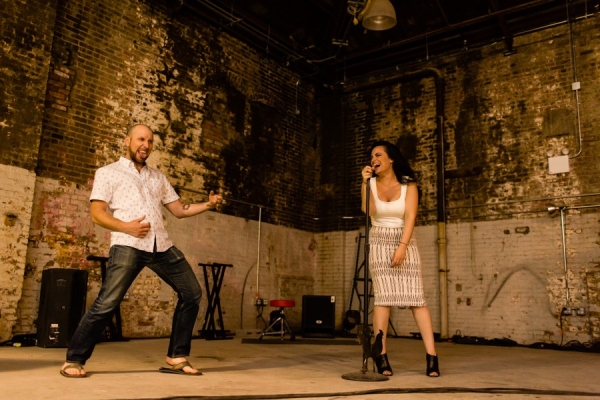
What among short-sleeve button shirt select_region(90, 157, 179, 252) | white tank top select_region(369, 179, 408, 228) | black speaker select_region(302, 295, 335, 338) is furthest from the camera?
black speaker select_region(302, 295, 335, 338)

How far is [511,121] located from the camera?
28.0 ft

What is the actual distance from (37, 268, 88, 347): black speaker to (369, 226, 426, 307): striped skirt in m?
3.67

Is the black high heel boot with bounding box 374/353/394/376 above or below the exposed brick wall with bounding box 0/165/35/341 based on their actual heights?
below

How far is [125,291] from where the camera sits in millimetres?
3291

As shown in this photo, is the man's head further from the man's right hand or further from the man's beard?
the man's right hand

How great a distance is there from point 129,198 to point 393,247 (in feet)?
6.16

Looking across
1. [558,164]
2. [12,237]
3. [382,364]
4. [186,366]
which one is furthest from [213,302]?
[558,164]

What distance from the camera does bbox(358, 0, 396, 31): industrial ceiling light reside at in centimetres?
681

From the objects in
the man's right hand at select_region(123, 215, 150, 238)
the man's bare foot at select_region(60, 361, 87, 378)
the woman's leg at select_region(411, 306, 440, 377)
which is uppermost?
the man's right hand at select_region(123, 215, 150, 238)

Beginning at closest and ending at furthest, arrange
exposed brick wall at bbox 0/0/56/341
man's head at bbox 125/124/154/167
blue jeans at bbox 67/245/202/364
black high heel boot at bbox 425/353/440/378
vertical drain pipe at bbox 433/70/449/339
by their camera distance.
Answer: blue jeans at bbox 67/245/202/364
man's head at bbox 125/124/154/167
black high heel boot at bbox 425/353/440/378
exposed brick wall at bbox 0/0/56/341
vertical drain pipe at bbox 433/70/449/339

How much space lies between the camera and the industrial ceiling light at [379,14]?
681 centimetres

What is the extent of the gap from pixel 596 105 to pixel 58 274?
298 inches

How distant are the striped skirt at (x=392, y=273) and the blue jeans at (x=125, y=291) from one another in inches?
50.8

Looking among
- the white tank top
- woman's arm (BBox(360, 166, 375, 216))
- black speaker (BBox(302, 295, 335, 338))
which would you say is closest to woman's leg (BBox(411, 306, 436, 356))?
the white tank top
